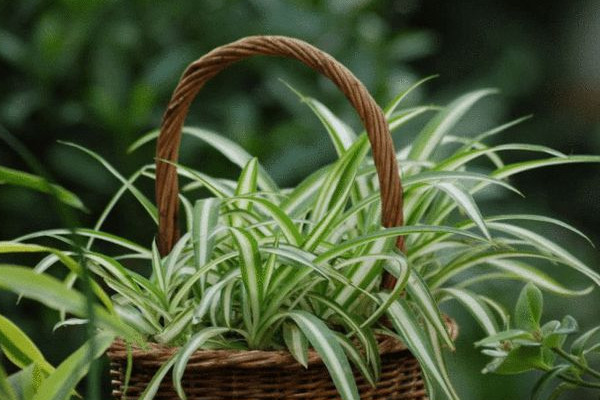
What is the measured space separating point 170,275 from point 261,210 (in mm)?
174

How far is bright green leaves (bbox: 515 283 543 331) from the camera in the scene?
0.90m

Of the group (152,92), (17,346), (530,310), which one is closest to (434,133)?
(530,310)

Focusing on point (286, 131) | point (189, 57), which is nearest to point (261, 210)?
point (286, 131)

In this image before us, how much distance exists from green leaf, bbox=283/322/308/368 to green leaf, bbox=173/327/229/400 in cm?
6

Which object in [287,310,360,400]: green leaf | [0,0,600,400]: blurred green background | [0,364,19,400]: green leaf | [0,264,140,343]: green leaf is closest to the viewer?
[0,264,140,343]: green leaf

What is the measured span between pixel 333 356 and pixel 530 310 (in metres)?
0.21

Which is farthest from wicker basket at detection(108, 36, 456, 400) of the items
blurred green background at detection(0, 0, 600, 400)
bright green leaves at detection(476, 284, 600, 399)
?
blurred green background at detection(0, 0, 600, 400)

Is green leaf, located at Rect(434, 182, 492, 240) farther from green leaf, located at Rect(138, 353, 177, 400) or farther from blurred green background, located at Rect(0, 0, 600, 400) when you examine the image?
blurred green background, located at Rect(0, 0, 600, 400)

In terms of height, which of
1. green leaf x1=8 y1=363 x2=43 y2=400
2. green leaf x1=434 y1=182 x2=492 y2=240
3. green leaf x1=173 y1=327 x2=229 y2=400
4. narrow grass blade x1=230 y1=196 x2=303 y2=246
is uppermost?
green leaf x1=434 y1=182 x2=492 y2=240

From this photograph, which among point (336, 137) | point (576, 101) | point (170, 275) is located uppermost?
point (336, 137)

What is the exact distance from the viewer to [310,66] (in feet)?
3.10

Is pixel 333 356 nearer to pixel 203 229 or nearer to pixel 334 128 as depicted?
pixel 203 229

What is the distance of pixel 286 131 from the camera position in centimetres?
188

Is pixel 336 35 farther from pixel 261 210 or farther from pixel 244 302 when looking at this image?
pixel 244 302
